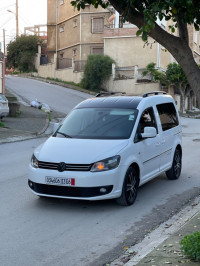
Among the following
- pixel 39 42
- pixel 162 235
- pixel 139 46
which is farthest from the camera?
pixel 39 42

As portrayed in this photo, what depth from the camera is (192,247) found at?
4.19 meters

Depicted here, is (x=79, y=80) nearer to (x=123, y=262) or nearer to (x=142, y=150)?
(x=142, y=150)

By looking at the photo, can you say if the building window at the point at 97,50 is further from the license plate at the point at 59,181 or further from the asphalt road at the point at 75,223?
the license plate at the point at 59,181

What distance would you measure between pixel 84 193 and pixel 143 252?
196 cm

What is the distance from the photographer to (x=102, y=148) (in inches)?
268

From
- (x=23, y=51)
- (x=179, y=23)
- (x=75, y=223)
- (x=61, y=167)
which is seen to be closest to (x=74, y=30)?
(x=23, y=51)

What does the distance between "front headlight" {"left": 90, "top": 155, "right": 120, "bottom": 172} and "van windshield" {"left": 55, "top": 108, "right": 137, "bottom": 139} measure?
2.38 ft

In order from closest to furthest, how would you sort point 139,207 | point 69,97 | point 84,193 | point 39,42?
point 84,193 < point 139,207 < point 69,97 < point 39,42

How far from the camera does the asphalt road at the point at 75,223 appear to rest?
197 inches

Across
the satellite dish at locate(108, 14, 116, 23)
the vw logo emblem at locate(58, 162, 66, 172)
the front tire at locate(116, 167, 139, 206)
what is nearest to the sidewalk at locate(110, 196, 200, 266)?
the front tire at locate(116, 167, 139, 206)

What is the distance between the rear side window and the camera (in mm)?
8781

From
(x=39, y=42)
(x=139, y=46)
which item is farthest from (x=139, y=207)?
(x=39, y=42)

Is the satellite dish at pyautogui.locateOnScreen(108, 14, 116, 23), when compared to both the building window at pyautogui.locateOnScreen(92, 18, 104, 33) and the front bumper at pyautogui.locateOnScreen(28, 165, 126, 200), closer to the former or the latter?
the building window at pyautogui.locateOnScreen(92, 18, 104, 33)

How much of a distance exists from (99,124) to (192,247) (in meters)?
3.88
